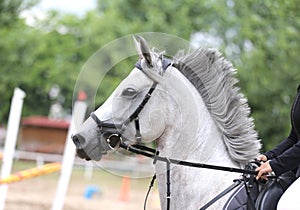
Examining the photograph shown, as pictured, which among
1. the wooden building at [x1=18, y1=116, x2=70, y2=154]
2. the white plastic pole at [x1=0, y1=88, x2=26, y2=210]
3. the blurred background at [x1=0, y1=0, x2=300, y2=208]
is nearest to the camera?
the white plastic pole at [x1=0, y1=88, x2=26, y2=210]

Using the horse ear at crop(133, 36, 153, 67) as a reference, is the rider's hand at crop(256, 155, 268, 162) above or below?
below

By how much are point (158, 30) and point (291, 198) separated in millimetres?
30246

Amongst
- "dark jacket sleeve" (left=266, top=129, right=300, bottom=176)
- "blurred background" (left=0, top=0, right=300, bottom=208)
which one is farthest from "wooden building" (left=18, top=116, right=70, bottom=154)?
"dark jacket sleeve" (left=266, top=129, right=300, bottom=176)

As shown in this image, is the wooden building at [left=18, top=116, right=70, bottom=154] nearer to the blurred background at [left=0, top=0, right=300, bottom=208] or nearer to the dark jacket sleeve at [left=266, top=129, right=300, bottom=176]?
the blurred background at [left=0, top=0, right=300, bottom=208]

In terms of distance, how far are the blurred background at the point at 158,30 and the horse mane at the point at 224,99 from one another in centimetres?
30

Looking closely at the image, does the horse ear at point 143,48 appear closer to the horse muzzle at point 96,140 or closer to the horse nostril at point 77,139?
the horse muzzle at point 96,140

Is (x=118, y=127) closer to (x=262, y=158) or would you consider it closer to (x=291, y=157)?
(x=262, y=158)

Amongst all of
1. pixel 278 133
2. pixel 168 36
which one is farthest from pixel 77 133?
pixel 278 133

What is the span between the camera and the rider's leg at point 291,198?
3506mm

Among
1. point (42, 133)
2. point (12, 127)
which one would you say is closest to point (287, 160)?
point (12, 127)

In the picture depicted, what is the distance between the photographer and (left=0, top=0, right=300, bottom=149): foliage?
1880 cm

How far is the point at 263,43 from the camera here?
21.8 metres

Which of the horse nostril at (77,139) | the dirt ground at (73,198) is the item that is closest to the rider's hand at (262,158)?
the horse nostril at (77,139)

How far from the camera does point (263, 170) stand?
3848 millimetres
